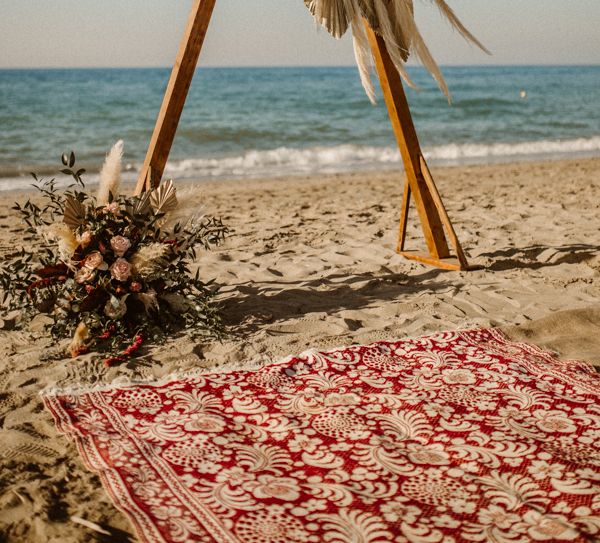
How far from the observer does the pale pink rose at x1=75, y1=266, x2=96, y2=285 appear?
11.9ft

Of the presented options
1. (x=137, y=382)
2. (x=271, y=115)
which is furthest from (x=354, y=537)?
(x=271, y=115)

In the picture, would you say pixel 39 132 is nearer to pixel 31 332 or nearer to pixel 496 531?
pixel 31 332

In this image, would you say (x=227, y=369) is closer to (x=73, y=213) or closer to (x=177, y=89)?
(x=73, y=213)

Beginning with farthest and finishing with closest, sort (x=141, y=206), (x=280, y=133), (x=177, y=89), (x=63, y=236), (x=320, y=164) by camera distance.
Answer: (x=280, y=133) → (x=320, y=164) → (x=177, y=89) → (x=141, y=206) → (x=63, y=236)

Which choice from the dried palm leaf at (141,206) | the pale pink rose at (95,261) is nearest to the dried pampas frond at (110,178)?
the dried palm leaf at (141,206)

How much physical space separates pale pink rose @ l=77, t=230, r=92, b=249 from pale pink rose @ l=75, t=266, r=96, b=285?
12 cm

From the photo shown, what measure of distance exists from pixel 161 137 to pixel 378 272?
1.91m

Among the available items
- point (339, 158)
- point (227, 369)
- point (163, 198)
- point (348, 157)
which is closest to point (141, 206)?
point (163, 198)

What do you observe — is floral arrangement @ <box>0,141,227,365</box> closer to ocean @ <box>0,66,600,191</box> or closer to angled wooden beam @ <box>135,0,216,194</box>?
angled wooden beam @ <box>135,0,216,194</box>

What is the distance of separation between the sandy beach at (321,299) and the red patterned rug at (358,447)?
18 centimetres

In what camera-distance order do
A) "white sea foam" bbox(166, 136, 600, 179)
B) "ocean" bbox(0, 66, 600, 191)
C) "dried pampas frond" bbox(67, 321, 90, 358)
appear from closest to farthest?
"dried pampas frond" bbox(67, 321, 90, 358)
"white sea foam" bbox(166, 136, 600, 179)
"ocean" bbox(0, 66, 600, 191)

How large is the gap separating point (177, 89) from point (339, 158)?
414 inches

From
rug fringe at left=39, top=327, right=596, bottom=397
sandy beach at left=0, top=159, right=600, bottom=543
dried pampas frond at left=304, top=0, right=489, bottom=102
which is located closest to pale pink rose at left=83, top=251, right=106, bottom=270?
sandy beach at left=0, top=159, right=600, bottom=543

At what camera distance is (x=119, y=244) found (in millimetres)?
3656
